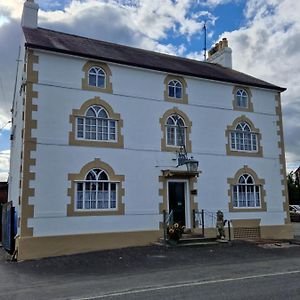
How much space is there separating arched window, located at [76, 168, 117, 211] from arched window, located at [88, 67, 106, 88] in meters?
3.56

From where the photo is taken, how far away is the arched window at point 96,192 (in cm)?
1552

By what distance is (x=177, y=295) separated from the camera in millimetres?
8008

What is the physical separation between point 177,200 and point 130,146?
3.24 meters

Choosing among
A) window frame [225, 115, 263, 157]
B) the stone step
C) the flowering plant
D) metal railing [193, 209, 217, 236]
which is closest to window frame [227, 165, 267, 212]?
window frame [225, 115, 263, 157]

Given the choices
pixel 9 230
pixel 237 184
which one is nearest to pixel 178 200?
pixel 237 184

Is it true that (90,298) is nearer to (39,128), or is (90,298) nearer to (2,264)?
(2,264)

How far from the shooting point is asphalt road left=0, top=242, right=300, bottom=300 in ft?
27.1

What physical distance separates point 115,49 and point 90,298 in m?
13.8

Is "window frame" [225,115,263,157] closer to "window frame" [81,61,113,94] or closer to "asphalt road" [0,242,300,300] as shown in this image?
"asphalt road" [0,242,300,300]

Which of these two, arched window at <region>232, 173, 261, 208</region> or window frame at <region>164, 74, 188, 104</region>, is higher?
window frame at <region>164, 74, 188, 104</region>

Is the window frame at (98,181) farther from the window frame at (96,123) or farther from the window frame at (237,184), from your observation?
the window frame at (237,184)

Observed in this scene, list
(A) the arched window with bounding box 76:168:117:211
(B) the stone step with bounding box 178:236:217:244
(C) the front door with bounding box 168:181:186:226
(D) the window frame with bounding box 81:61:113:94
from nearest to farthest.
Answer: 1. (A) the arched window with bounding box 76:168:117:211
2. (B) the stone step with bounding box 178:236:217:244
3. (D) the window frame with bounding box 81:61:113:94
4. (C) the front door with bounding box 168:181:186:226

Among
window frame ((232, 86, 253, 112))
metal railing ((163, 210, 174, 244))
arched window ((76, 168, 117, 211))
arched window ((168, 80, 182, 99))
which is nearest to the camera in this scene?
arched window ((76, 168, 117, 211))

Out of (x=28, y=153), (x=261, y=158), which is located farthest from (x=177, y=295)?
Result: (x=261, y=158)
